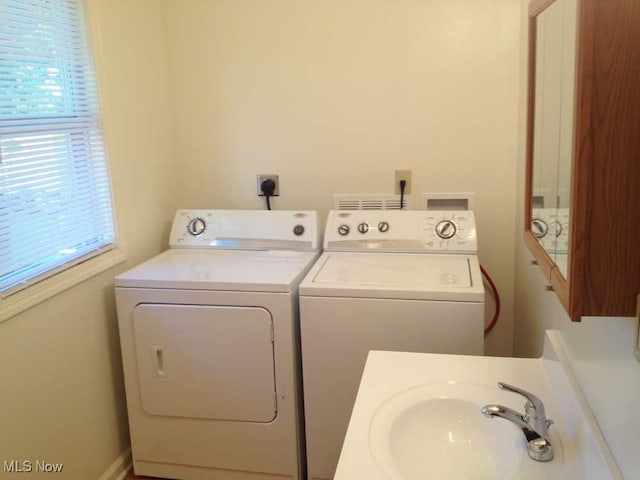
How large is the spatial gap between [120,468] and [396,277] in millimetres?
1402

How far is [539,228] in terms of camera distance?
1.27 meters

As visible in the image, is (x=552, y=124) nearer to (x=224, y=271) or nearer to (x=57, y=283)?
(x=224, y=271)

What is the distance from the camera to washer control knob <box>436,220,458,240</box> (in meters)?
2.38

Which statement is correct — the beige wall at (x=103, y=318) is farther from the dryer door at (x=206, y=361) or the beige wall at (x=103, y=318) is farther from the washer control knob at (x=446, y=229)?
the washer control knob at (x=446, y=229)

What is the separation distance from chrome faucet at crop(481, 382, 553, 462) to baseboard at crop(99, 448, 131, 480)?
1.74 metres

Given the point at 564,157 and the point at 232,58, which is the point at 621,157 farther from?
the point at 232,58

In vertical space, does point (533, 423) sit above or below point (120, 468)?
above

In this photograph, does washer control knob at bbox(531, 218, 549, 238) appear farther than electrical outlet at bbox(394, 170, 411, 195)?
No

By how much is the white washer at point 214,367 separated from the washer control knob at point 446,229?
539 mm

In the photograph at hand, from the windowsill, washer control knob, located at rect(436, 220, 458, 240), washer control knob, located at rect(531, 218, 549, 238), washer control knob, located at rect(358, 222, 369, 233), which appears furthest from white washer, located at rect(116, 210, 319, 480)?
washer control knob, located at rect(531, 218, 549, 238)

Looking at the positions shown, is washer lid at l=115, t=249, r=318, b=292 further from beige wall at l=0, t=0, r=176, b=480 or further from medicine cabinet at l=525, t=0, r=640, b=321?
medicine cabinet at l=525, t=0, r=640, b=321

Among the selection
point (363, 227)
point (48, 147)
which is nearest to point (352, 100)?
point (363, 227)

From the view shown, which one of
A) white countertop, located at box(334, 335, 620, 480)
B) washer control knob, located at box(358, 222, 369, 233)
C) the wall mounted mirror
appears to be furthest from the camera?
washer control knob, located at box(358, 222, 369, 233)

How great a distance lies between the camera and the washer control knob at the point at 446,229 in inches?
93.9
